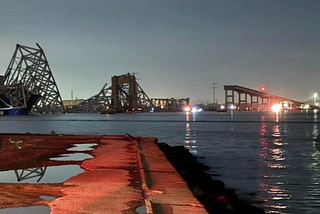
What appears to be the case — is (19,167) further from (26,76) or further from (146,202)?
(26,76)

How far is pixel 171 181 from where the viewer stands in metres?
7.14

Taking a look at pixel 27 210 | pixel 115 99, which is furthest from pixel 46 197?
pixel 115 99

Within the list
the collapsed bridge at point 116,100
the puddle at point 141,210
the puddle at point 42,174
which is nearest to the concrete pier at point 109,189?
the puddle at point 141,210

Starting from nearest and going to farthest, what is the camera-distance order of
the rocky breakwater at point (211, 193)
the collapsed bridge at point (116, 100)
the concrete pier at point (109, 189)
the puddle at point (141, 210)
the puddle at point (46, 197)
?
the puddle at point (141, 210) → the concrete pier at point (109, 189) → the puddle at point (46, 197) → the rocky breakwater at point (211, 193) → the collapsed bridge at point (116, 100)

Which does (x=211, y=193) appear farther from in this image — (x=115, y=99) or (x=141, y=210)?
(x=115, y=99)

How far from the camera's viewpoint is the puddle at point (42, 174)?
7.75 m

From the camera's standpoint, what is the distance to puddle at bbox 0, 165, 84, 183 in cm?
775

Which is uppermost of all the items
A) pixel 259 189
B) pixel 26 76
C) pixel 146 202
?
pixel 26 76

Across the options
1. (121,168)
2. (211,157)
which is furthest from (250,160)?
(121,168)

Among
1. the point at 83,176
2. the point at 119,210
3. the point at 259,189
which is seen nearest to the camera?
the point at 119,210

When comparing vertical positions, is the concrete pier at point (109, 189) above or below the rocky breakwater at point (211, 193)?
above

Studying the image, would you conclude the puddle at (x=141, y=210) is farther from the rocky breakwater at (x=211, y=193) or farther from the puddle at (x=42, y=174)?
the puddle at (x=42, y=174)

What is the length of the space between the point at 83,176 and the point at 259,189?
3.91 meters

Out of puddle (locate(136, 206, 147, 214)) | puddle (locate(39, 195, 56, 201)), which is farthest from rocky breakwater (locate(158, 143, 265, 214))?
puddle (locate(39, 195, 56, 201))
